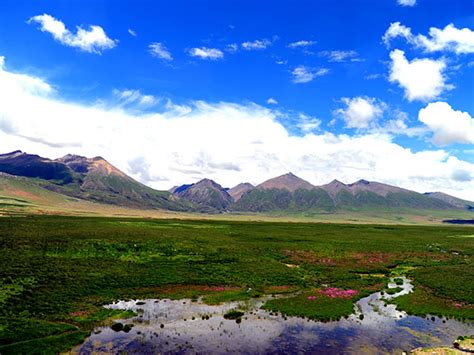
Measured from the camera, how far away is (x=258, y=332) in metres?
31.3

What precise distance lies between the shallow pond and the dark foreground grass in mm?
2410

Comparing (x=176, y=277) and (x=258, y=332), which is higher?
(x=258, y=332)

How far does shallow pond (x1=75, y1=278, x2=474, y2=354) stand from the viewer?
27906mm

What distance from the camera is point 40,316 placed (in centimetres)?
3297

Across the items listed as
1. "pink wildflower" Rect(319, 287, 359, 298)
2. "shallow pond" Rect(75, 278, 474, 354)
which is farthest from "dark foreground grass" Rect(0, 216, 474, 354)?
"shallow pond" Rect(75, 278, 474, 354)

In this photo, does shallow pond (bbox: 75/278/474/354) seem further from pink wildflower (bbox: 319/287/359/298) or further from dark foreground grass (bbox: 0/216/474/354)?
pink wildflower (bbox: 319/287/359/298)

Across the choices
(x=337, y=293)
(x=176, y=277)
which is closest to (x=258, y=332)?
(x=337, y=293)

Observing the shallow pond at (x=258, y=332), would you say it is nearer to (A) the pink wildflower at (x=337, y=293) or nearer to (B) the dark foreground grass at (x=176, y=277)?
(B) the dark foreground grass at (x=176, y=277)

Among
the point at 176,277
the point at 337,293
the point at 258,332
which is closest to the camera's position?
the point at 258,332

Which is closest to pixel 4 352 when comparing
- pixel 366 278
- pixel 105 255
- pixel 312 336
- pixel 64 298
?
pixel 64 298

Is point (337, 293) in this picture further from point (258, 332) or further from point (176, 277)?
point (176, 277)

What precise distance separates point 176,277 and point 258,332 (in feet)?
73.2

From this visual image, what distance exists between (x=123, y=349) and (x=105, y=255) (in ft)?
126

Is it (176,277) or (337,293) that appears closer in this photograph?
(337,293)
